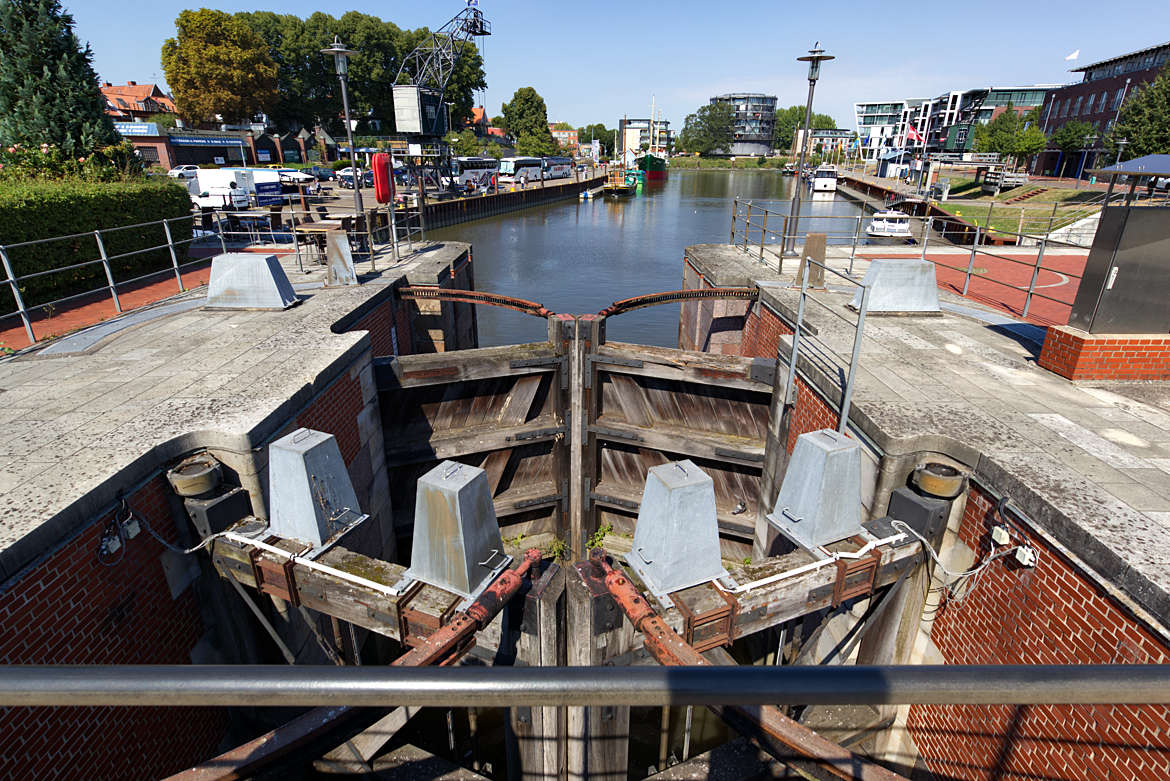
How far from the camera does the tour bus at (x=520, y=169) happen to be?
69.8 m

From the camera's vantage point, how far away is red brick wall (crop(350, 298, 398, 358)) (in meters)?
10.8

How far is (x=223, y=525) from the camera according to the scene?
5.52m

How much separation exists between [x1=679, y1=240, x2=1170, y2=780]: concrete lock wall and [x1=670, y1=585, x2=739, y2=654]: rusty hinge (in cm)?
225

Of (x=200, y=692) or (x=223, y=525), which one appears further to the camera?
(x=223, y=525)

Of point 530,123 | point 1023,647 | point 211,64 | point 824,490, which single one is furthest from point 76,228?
point 530,123

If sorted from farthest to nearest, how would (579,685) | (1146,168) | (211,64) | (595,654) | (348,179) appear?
(211,64) < (348,179) < (1146,168) < (595,654) < (579,685)

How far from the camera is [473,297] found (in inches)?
436

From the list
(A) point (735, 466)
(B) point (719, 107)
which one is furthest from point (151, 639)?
(B) point (719, 107)

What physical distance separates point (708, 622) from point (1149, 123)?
1995 inches

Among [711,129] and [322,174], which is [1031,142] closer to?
[322,174]

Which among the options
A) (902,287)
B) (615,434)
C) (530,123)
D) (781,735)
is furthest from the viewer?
(530,123)

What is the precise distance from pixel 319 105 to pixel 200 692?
95.7 m

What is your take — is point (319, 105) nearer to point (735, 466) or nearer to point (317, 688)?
point (735, 466)

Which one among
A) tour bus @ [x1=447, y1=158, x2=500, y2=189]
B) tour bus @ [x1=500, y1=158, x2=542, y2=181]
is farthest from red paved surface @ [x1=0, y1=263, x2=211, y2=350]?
tour bus @ [x1=500, y1=158, x2=542, y2=181]
